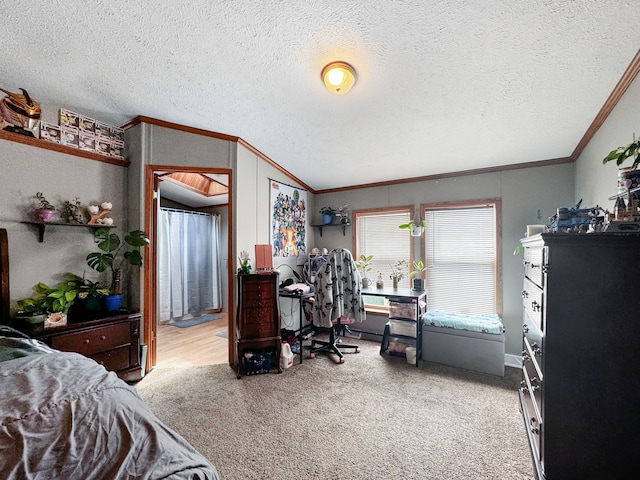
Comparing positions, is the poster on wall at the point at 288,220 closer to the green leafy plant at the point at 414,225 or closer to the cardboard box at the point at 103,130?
the green leafy plant at the point at 414,225

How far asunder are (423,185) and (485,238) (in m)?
1.00

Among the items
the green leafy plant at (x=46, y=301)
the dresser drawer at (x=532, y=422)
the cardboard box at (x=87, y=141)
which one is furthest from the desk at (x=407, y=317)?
the cardboard box at (x=87, y=141)

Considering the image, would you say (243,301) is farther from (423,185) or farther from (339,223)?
(423,185)

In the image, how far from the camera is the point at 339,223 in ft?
13.7

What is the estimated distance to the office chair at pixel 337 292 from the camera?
2.97 meters

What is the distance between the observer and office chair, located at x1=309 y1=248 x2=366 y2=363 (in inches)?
117

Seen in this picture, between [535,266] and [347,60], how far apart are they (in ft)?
5.78

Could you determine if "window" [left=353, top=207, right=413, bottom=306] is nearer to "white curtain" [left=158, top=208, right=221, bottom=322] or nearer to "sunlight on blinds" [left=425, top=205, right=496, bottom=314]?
"sunlight on blinds" [left=425, top=205, right=496, bottom=314]

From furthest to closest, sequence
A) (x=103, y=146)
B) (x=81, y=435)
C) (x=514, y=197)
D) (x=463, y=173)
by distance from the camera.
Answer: (x=463, y=173), (x=514, y=197), (x=103, y=146), (x=81, y=435)

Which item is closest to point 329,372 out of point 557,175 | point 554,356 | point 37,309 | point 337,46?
point 554,356

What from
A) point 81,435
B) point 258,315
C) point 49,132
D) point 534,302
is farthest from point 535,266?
point 49,132

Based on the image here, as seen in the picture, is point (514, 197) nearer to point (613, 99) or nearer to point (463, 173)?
point (463, 173)

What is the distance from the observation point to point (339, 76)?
188cm

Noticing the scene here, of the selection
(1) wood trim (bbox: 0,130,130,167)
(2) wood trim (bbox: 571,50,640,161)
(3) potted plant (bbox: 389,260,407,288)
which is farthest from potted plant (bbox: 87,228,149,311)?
(2) wood trim (bbox: 571,50,640,161)
